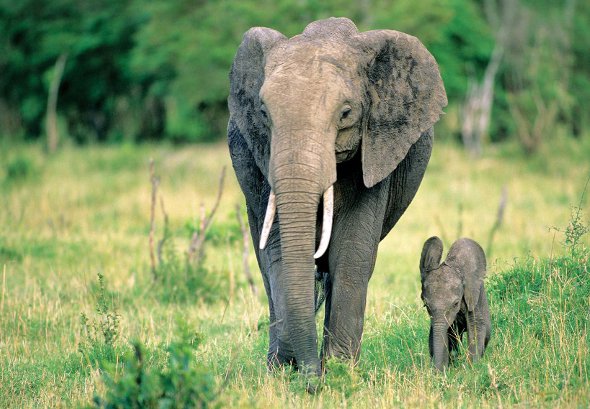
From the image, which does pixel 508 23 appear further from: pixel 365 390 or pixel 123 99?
pixel 365 390

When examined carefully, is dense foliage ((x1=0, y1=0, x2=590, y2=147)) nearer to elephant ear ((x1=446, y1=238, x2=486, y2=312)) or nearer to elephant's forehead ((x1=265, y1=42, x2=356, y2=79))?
elephant ear ((x1=446, y1=238, x2=486, y2=312))

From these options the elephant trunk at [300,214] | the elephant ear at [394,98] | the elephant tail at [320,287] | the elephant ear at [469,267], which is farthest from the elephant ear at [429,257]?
the elephant trunk at [300,214]

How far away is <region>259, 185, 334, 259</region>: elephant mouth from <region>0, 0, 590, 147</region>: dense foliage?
1835 centimetres

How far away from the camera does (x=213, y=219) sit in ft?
47.2

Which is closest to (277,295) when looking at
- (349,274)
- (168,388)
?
(349,274)

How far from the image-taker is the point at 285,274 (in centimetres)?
648

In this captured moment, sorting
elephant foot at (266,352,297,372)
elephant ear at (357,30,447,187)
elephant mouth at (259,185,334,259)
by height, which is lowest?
elephant foot at (266,352,297,372)

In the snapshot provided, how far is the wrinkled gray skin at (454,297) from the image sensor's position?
707cm

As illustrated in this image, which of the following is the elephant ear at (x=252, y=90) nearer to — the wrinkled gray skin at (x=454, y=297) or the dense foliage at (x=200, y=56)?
the wrinkled gray skin at (x=454, y=297)

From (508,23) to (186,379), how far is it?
27.9 metres

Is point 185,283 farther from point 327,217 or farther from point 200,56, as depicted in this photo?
point 200,56

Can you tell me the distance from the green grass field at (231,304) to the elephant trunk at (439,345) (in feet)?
0.27

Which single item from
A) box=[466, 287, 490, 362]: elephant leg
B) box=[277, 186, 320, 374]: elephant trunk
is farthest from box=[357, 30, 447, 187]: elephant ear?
box=[466, 287, 490, 362]: elephant leg

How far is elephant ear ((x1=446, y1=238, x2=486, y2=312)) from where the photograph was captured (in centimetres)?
723
